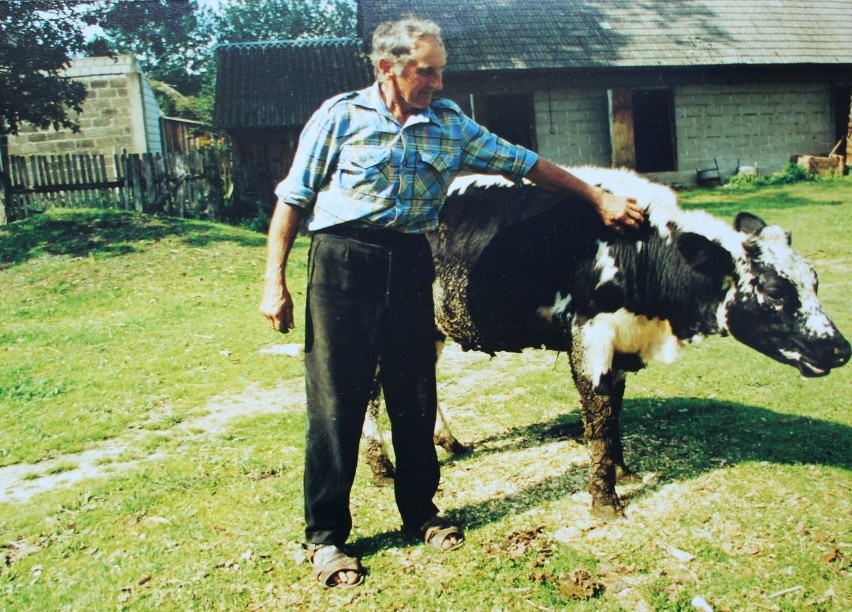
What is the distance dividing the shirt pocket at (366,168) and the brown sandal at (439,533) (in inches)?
67.1

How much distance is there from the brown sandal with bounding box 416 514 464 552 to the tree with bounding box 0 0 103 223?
11.2m

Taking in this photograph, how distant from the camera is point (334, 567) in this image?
3354 millimetres

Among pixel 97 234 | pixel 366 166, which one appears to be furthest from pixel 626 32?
pixel 366 166

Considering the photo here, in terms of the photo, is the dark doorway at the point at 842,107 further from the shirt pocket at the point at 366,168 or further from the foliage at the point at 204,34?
the foliage at the point at 204,34

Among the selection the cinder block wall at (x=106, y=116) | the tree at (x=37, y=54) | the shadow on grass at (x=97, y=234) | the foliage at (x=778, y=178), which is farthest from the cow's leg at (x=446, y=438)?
the cinder block wall at (x=106, y=116)

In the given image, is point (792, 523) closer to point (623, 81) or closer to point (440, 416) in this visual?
point (440, 416)

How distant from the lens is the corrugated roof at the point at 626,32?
17.6 meters

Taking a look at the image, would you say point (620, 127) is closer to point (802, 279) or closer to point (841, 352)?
point (802, 279)

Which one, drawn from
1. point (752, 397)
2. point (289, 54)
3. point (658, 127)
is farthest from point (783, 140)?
point (752, 397)

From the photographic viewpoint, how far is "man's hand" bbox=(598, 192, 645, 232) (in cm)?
369

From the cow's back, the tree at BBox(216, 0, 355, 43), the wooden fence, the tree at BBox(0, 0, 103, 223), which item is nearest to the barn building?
the wooden fence

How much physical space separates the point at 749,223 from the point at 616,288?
76 cm

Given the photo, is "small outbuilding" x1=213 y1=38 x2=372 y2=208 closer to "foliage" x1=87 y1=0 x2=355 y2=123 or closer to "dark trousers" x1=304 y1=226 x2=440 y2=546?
"dark trousers" x1=304 y1=226 x2=440 y2=546

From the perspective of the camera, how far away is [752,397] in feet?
18.4
